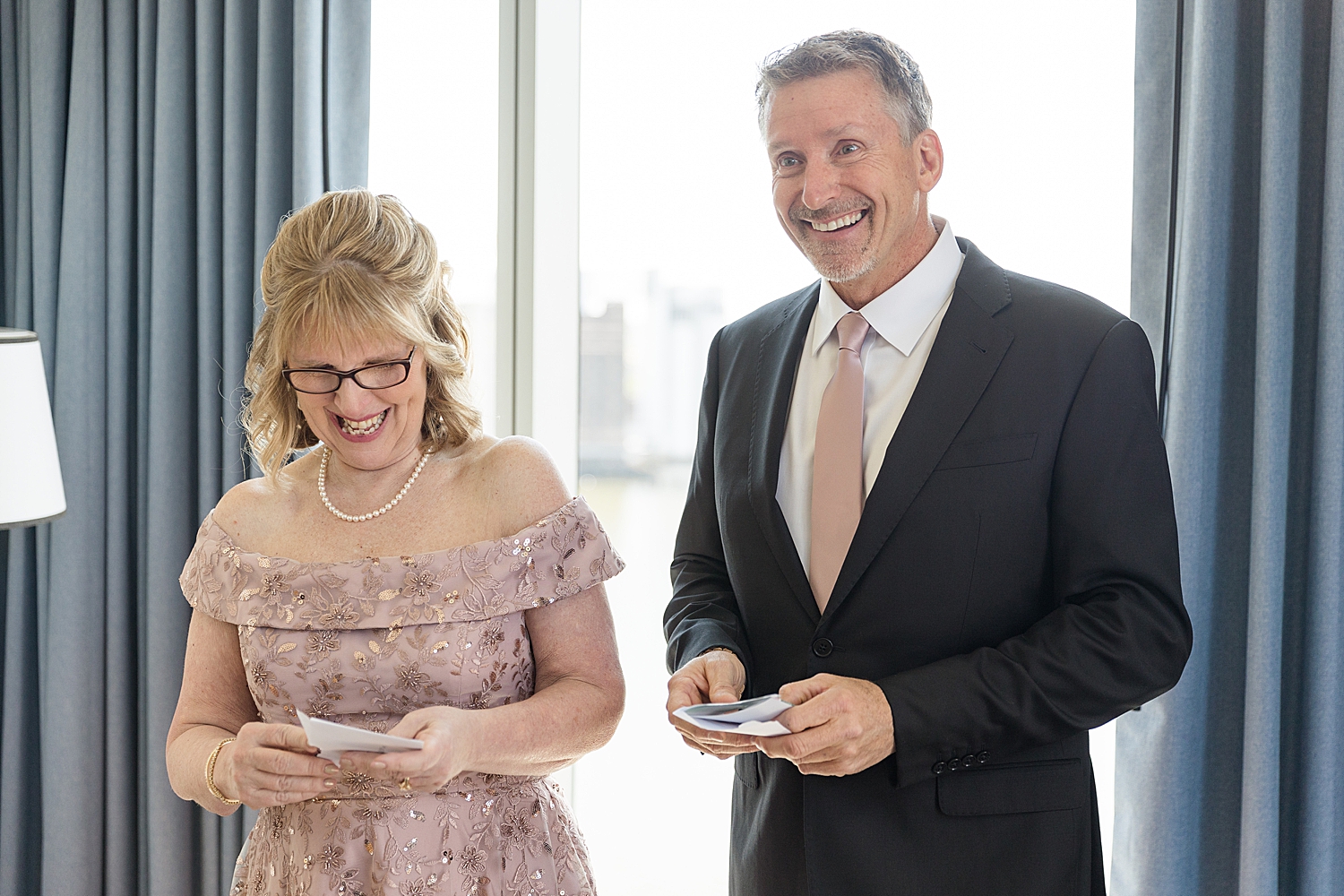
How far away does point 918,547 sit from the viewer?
1.46 metres

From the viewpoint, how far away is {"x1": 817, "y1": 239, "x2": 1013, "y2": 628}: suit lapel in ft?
4.80

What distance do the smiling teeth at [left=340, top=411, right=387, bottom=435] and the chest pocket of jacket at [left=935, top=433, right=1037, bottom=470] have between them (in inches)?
32.0

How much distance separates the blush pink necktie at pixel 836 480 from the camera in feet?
5.04

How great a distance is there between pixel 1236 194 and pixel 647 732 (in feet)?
6.22

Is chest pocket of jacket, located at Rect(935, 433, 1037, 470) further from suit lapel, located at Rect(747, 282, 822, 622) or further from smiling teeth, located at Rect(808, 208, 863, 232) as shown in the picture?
smiling teeth, located at Rect(808, 208, 863, 232)

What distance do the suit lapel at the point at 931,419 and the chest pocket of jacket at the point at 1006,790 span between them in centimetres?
28

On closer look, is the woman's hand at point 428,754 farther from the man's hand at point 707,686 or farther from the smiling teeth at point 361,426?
the smiling teeth at point 361,426

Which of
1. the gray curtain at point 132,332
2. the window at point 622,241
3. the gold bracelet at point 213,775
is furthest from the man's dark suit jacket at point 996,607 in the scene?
the gray curtain at point 132,332

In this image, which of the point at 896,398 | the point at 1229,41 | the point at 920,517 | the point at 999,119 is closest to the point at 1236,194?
the point at 1229,41

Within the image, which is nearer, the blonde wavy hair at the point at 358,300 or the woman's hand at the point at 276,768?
the woman's hand at the point at 276,768

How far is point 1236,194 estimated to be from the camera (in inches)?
74.2

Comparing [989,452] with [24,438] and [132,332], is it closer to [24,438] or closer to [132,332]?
[24,438]

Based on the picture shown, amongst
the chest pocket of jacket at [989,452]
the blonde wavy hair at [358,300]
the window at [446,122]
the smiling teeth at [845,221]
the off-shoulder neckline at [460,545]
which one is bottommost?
the off-shoulder neckline at [460,545]

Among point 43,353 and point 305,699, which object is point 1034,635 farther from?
point 43,353
